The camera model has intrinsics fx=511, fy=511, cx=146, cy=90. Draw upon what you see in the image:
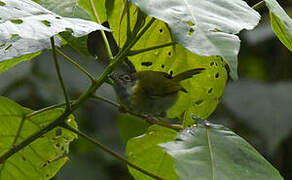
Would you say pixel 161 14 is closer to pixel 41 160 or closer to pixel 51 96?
pixel 41 160

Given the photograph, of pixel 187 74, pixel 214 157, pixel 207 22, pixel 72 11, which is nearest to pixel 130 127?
pixel 187 74

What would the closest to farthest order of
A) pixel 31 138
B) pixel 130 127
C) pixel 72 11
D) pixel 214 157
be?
1. pixel 214 157
2. pixel 31 138
3. pixel 72 11
4. pixel 130 127

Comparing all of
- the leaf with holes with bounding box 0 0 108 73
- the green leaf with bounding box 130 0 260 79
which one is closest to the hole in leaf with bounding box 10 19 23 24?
the leaf with holes with bounding box 0 0 108 73

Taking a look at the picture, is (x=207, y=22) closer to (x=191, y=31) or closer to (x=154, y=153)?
(x=191, y=31)

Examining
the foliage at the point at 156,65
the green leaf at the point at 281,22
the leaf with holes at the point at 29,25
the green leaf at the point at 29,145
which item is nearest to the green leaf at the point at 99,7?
the foliage at the point at 156,65

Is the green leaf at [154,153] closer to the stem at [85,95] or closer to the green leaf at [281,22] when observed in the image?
the stem at [85,95]

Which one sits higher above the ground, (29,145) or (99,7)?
(99,7)
